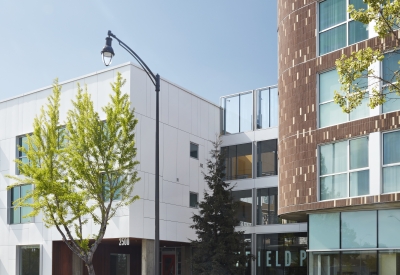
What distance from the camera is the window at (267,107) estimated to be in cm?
3534

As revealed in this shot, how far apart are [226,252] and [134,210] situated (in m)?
5.06

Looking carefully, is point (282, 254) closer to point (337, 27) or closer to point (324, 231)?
point (324, 231)

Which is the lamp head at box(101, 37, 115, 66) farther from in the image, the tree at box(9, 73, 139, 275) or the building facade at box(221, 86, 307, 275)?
the building facade at box(221, 86, 307, 275)

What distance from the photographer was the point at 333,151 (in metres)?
20.9

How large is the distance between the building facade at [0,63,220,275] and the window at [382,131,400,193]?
13.5 metres

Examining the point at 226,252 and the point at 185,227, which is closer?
the point at 226,252

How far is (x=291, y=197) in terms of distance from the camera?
22234 millimetres

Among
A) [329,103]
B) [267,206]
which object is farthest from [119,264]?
[329,103]

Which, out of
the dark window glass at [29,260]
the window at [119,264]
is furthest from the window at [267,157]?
the dark window glass at [29,260]

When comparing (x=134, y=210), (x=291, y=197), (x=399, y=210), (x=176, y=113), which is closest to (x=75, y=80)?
(x=176, y=113)

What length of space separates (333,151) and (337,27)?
4419mm

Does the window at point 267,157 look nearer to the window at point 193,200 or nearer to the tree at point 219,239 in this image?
the window at point 193,200

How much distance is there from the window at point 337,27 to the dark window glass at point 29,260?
65.0 ft

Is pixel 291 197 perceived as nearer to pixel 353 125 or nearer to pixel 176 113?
pixel 353 125
